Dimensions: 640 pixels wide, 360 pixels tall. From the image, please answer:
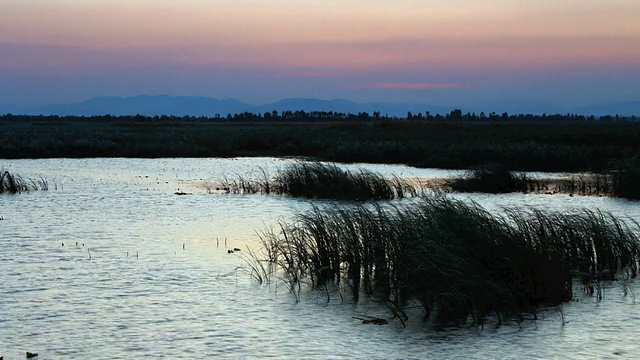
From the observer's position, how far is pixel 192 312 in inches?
503

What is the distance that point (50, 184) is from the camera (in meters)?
36.2

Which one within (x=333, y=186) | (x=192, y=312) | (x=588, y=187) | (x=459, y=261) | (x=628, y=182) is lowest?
(x=192, y=312)

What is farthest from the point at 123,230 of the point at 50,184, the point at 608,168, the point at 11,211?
the point at 608,168

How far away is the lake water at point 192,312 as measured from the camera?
10.7 meters

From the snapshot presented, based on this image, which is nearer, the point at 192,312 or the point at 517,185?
the point at 192,312

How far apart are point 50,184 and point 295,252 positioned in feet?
76.4

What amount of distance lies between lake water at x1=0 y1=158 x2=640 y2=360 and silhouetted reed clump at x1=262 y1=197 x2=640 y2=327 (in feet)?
1.58

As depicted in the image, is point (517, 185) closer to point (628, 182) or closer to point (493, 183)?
point (493, 183)

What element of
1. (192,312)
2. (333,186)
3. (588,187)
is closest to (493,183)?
(588,187)

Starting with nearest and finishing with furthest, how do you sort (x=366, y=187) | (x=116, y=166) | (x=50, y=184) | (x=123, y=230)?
(x=123, y=230)
(x=366, y=187)
(x=50, y=184)
(x=116, y=166)

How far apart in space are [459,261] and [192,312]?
14.6 feet

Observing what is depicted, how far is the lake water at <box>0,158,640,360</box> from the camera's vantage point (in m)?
10.7

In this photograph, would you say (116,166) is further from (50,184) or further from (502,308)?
(502,308)

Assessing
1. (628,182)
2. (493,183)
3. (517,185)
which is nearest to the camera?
(628,182)
